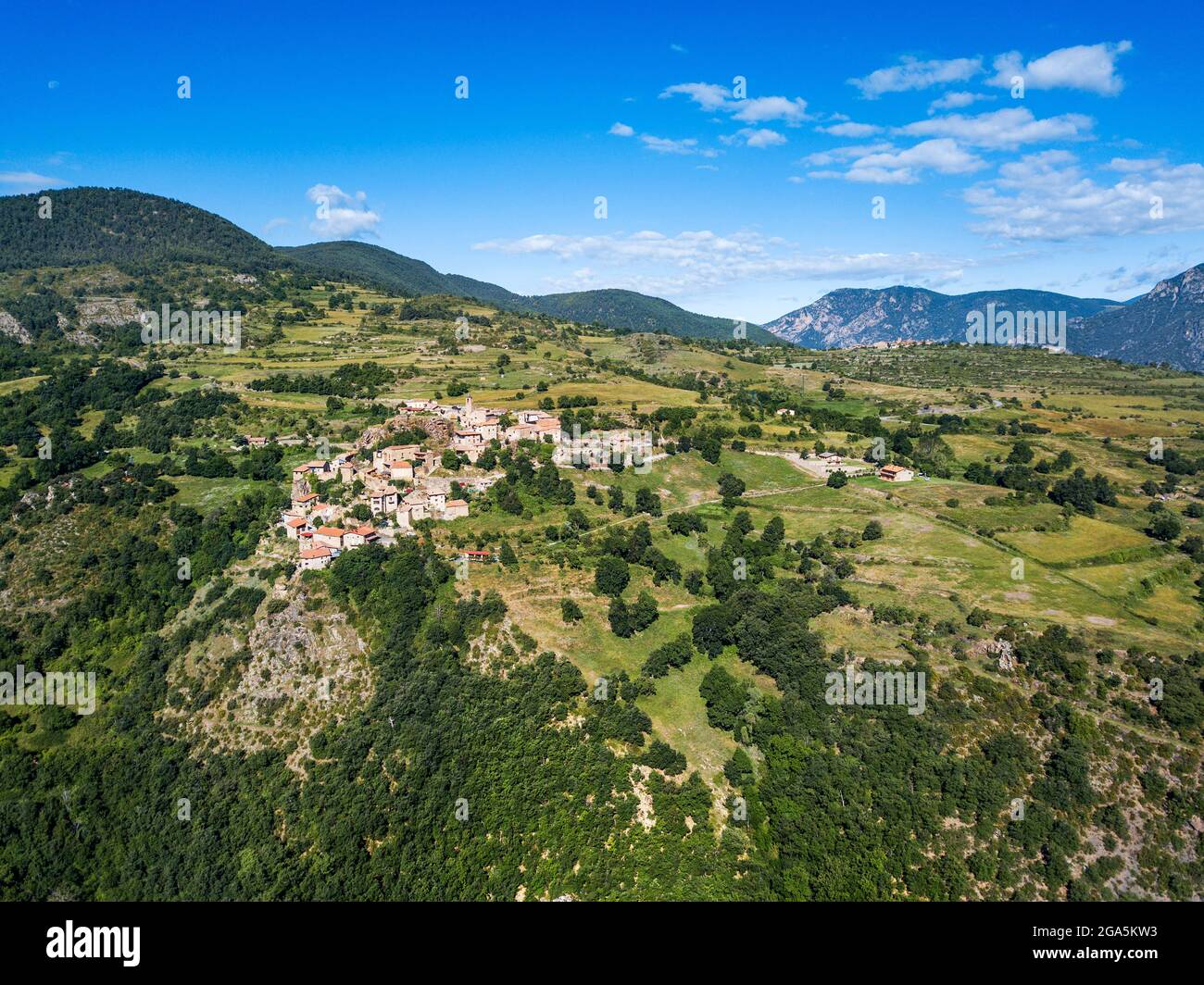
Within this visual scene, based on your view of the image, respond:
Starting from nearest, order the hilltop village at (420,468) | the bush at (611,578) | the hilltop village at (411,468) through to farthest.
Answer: the bush at (611,578)
the hilltop village at (411,468)
the hilltop village at (420,468)

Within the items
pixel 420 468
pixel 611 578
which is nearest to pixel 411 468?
pixel 420 468

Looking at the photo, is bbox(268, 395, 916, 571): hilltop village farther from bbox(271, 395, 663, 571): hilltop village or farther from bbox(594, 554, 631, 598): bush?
bbox(594, 554, 631, 598): bush

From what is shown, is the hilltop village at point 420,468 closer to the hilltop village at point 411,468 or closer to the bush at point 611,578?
the hilltop village at point 411,468

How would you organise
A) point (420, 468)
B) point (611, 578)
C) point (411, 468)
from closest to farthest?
1. point (611, 578)
2. point (411, 468)
3. point (420, 468)

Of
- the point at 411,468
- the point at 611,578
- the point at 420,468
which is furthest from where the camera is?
the point at 420,468

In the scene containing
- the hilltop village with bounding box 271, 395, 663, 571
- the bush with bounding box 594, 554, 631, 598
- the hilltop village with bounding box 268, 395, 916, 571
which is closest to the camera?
the bush with bounding box 594, 554, 631, 598

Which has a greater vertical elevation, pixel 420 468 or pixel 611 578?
pixel 420 468

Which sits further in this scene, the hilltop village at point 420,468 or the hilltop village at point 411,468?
the hilltop village at point 420,468

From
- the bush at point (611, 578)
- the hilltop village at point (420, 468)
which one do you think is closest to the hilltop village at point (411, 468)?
the hilltop village at point (420, 468)

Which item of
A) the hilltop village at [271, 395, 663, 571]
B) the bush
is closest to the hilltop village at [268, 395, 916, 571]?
the hilltop village at [271, 395, 663, 571]

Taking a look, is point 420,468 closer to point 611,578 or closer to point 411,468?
point 411,468

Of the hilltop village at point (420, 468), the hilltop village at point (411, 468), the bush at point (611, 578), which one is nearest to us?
the bush at point (611, 578)

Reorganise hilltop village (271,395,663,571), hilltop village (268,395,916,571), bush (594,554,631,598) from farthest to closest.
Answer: hilltop village (268,395,916,571) < hilltop village (271,395,663,571) < bush (594,554,631,598)
